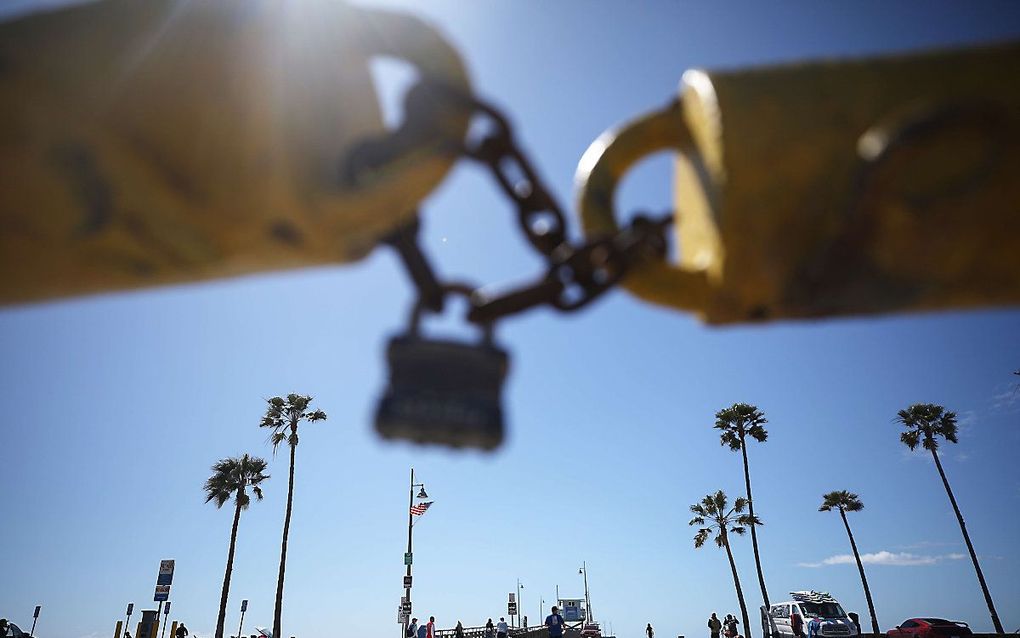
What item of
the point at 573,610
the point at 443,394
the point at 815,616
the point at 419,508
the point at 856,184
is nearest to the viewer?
the point at 856,184

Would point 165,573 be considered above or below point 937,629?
above

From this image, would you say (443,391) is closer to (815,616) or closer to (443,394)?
(443,394)

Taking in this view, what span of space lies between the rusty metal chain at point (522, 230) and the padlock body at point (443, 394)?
0.45ft

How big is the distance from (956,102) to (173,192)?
1822 millimetres

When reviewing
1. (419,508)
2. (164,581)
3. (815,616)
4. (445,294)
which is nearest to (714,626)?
(815,616)

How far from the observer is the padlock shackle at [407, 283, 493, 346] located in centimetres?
164

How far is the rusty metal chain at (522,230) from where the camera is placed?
144 centimetres

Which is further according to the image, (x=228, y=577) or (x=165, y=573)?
(x=228, y=577)

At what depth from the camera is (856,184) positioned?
4.39ft

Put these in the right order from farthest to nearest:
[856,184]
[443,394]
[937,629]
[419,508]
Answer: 1. [419,508]
2. [937,629]
3. [443,394]
4. [856,184]

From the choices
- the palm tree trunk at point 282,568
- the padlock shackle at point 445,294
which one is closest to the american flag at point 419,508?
the palm tree trunk at point 282,568

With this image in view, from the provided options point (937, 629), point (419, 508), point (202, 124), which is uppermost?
point (419, 508)

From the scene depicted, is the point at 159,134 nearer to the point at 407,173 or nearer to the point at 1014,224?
the point at 407,173

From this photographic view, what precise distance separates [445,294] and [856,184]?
103 cm
